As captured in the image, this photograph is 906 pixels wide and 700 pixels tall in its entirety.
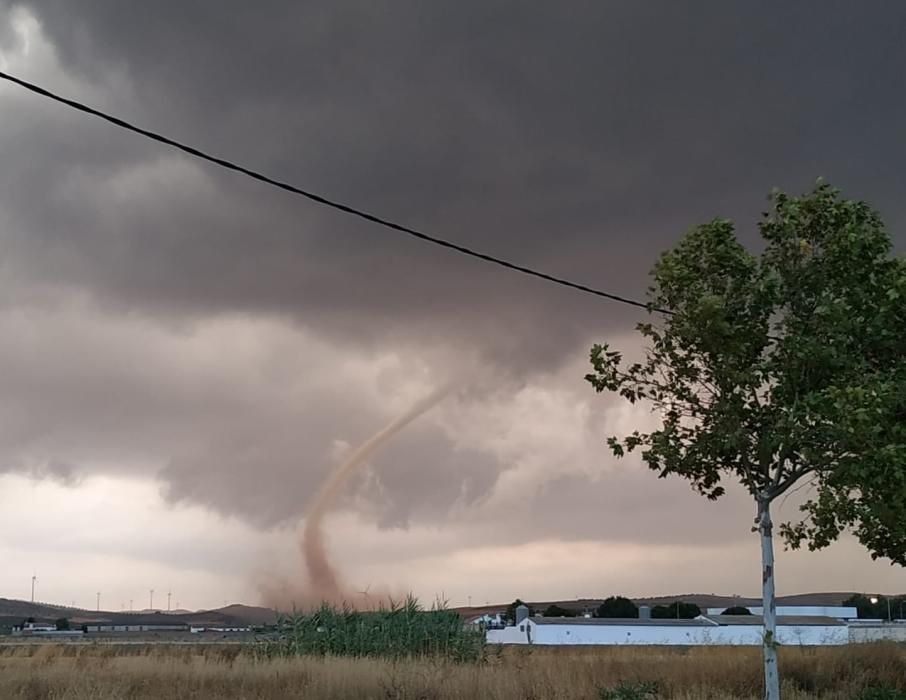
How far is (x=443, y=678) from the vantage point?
21.4m

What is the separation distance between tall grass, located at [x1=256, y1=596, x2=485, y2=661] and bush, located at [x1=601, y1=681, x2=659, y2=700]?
11.1m

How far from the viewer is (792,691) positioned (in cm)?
2117

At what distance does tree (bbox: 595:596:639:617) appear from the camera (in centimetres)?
14450

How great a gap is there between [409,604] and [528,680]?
12832mm

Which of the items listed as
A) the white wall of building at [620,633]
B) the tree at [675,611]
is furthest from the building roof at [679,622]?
the tree at [675,611]

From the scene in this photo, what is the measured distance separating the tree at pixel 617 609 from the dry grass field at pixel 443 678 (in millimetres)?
119459

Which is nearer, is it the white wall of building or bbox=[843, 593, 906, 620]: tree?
the white wall of building

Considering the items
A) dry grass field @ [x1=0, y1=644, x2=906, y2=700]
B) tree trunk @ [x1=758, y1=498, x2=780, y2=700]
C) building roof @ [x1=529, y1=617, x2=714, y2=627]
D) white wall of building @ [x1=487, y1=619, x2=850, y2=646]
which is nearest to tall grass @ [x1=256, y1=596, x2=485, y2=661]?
dry grass field @ [x1=0, y1=644, x2=906, y2=700]

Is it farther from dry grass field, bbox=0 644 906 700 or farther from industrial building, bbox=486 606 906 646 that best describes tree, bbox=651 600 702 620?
dry grass field, bbox=0 644 906 700

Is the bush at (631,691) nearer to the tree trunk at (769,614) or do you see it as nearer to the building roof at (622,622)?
the tree trunk at (769,614)

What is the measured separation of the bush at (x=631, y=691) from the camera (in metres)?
18.7

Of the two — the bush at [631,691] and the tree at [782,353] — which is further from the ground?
the tree at [782,353]

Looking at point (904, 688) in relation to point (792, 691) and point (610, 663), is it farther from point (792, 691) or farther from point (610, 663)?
point (610, 663)

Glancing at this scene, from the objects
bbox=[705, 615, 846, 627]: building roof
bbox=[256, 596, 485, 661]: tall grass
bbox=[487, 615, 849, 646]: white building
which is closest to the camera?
bbox=[256, 596, 485, 661]: tall grass
